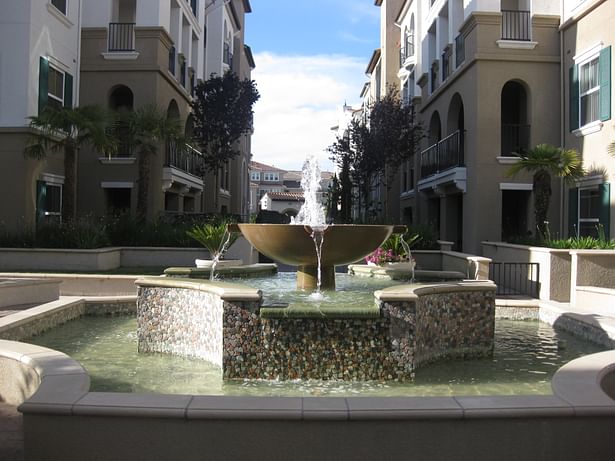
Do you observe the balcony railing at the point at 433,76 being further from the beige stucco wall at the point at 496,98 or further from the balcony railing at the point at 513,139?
the beige stucco wall at the point at 496,98

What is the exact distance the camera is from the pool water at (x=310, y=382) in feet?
19.6

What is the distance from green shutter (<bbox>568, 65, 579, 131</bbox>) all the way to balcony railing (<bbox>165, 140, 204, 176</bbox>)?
13.2 m

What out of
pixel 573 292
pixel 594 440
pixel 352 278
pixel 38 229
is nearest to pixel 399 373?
pixel 594 440

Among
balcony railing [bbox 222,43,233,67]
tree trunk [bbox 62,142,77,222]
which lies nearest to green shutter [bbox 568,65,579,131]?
tree trunk [bbox 62,142,77,222]

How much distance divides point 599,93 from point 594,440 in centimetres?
1430

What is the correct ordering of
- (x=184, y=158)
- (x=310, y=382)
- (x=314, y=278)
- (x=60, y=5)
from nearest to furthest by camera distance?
(x=310, y=382)
(x=314, y=278)
(x=60, y=5)
(x=184, y=158)

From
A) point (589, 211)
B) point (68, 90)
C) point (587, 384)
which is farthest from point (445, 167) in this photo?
point (587, 384)

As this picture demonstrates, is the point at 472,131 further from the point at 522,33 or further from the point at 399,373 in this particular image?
the point at 399,373

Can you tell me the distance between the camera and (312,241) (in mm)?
7723

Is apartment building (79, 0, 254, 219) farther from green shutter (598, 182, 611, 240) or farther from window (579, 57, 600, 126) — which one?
green shutter (598, 182, 611, 240)

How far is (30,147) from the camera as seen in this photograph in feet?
55.6

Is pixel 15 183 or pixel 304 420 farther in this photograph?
pixel 15 183

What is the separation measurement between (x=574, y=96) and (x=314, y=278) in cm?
1305

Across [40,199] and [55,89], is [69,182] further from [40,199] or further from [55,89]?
[55,89]
